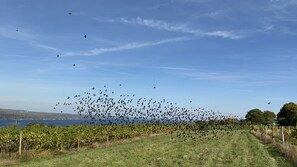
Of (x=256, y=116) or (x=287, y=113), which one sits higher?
(x=287, y=113)

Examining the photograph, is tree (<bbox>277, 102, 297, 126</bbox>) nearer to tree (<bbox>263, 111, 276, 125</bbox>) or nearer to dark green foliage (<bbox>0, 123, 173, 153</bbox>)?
tree (<bbox>263, 111, 276, 125</bbox>)

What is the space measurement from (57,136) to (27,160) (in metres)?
8.68

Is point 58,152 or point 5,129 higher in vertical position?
point 5,129

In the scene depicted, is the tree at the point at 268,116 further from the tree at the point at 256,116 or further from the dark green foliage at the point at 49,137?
the dark green foliage at the point at 49,137

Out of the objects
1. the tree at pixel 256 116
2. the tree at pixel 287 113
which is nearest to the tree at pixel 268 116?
the tree at pixel 256 116

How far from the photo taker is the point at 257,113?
6142 inches

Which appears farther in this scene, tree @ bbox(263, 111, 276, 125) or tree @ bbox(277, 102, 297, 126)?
tree @ bbox(263, 111, 276, 125)

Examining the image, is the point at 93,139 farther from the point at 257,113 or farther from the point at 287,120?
the point at 257,113

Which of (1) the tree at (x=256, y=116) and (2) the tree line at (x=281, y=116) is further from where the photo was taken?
(1) the tree at (x=256, y=116)

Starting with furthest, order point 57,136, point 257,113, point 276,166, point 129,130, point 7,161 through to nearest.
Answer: point 257,113, point 129,130, point 57,136, point 7,161, point 276,166

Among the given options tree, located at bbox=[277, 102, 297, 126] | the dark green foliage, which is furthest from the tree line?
the dark green foliage

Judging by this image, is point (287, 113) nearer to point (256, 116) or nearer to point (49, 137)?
point (256, 116)

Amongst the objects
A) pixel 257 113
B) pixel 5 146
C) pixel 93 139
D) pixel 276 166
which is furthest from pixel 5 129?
pixel 257 113

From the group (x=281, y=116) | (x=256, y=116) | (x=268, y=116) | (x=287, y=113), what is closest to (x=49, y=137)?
(x=287, y=113)
